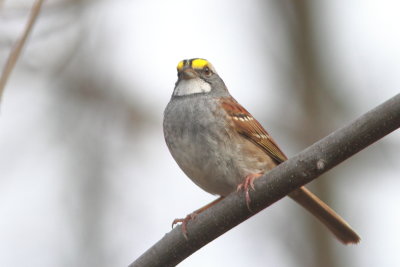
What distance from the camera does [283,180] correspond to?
3328mm

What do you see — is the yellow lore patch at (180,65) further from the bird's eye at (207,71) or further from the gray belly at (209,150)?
the gray belly at (209,150)

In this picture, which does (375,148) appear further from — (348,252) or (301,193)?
(301,193)

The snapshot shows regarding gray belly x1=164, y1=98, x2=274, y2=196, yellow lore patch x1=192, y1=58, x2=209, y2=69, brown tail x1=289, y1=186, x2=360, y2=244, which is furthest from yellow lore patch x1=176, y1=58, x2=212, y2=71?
brown tail x1=289, y1=186, x2=360, y2=244

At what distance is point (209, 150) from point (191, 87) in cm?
84

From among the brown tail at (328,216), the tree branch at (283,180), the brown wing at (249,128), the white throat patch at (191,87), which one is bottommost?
the brown tail at (328,216)

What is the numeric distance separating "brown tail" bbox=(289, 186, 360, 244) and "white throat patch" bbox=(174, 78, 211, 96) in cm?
111

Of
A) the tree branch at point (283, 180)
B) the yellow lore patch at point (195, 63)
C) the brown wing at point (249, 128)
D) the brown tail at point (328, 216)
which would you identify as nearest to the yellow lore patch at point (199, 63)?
the yellow lore patch at point (195, 63)

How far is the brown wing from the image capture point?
522 centimetres

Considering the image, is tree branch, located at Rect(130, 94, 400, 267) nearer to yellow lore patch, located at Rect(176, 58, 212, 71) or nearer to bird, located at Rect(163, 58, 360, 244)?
bird, located at Rect(163, 58, 360, 244)

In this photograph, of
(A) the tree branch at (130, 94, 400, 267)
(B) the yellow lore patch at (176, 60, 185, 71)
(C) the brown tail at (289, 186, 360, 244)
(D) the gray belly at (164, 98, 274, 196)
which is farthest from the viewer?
(B) the yellow lore patch at (176, 60, 185, 71)

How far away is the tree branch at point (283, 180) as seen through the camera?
305cm

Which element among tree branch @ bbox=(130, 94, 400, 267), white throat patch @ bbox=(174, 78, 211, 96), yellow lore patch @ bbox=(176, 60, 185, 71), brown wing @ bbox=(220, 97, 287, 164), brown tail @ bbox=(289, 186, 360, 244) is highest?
yellow lore patch @ bbox=(176, 60, 185, 71)

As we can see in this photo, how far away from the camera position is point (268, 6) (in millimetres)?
8359

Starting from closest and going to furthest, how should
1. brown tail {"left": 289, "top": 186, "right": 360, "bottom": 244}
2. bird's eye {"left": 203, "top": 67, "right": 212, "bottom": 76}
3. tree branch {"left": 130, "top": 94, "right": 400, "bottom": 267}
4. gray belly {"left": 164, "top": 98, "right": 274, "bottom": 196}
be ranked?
tree branch {"left": 130, "top": 94, "right": 400, "bottom": 267}, gray belly {"left": 164, "top": 98, "right": 274, "bottom": 196}, brown tail {"left": 289, "top": 186, "right": 360, "bottom": 244}, bird's eye {"left": 203, "top": 67, "right": 212, "bottom": 76}
